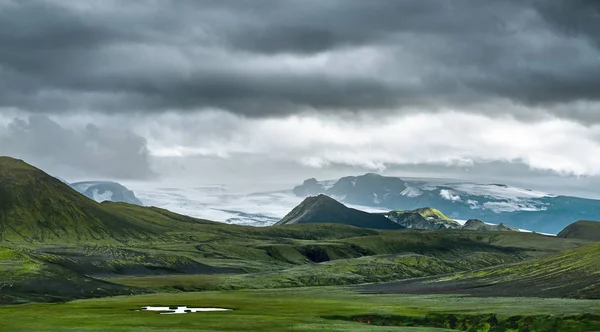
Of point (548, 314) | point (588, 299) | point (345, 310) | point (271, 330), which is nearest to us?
point (271, 330)

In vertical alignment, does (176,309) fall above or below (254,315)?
below

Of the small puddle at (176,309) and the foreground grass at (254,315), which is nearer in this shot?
the foreground grass at (254,315)

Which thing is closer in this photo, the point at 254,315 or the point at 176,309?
the point at 254,315

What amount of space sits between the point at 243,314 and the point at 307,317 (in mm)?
16105

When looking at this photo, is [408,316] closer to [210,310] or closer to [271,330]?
[271,330]

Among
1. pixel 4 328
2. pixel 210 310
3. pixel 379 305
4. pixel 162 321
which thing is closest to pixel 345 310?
pixel 379 305

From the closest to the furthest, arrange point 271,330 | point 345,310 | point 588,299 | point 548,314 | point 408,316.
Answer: point 271,330 → point 548,314 → point 408,316 → point 345,310 → point 588,299

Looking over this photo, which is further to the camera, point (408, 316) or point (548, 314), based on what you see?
point (408, 316)

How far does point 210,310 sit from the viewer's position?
182750 millimetres

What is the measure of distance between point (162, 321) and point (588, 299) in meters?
112

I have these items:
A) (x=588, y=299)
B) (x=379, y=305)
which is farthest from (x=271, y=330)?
(x=588, y=299)

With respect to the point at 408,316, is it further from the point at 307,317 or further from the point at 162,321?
the point at 162,321

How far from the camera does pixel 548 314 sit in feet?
481

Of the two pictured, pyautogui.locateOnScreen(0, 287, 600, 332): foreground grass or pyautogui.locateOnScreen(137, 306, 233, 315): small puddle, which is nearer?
pyautogui.locateOnScreen(0, 287, 600, 332): foreground grass
